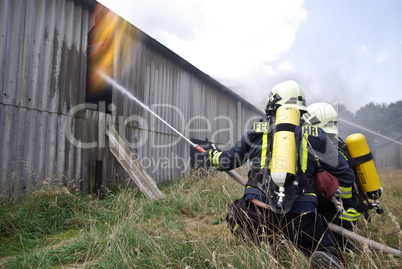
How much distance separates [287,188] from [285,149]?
38cm

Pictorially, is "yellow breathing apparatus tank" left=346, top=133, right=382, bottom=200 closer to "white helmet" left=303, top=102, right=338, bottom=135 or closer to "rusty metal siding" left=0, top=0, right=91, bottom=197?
"white helmet" left=303, top=102, right=338, bottom=135

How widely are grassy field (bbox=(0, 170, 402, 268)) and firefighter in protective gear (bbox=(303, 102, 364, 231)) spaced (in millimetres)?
256

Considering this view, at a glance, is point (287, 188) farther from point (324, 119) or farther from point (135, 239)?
point (324, 119)

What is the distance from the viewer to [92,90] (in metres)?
6.74

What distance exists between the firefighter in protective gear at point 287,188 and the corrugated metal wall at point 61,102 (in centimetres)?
328

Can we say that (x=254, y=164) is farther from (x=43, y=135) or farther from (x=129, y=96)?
(x=129, y=96)

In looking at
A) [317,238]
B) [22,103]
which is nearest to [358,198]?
[317,238]

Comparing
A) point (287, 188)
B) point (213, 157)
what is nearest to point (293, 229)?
point (287, 188)

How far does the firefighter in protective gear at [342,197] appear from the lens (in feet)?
9.32

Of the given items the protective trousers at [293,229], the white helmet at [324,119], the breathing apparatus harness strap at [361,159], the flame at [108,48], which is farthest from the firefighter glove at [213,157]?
the flame at [108,48]

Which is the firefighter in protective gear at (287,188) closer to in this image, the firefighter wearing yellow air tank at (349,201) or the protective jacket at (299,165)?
the protective jacket at (299,165)

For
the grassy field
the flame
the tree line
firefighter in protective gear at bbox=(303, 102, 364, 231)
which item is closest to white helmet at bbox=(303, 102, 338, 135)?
firefighter in protective gear at bbox=(303, 102, 364, 231)

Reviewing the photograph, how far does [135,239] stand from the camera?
8.46ft

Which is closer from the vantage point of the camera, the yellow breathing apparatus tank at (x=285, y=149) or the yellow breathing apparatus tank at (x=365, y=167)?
the yellow breathing apparatus tank at (x=285, y=149)
